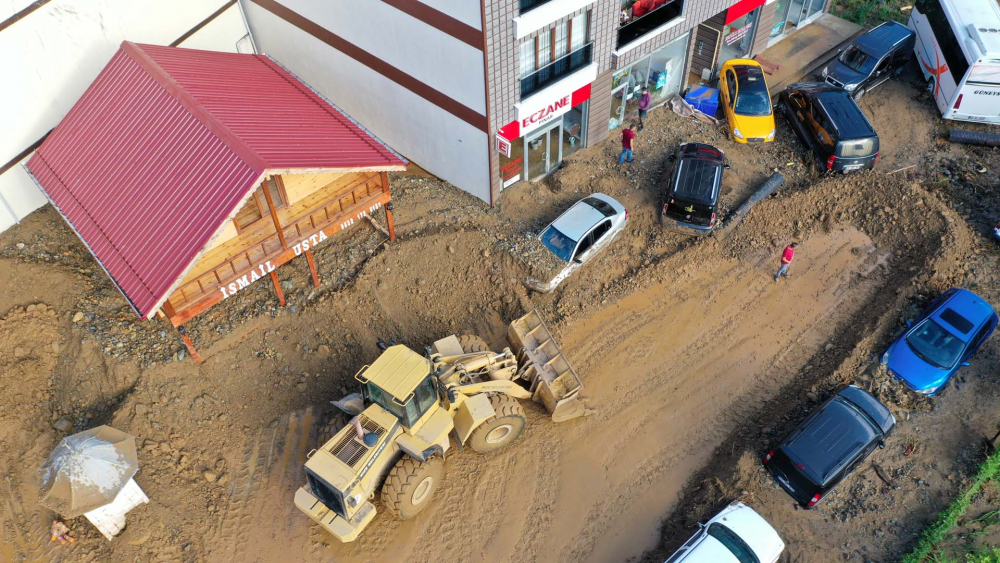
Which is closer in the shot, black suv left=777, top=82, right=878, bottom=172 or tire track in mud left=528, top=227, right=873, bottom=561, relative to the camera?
tire track in mud left=528, top=227, right=873, bottom=561

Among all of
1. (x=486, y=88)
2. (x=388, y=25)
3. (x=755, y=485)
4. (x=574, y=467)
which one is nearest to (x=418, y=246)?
(x=486, y=88)

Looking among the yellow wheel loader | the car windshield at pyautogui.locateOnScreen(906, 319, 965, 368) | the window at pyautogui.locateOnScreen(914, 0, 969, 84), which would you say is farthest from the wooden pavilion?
the window at pyautogui.locateOnScreen(914, 0, 969, 84)

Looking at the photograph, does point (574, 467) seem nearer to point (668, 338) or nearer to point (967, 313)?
point (668, 338)

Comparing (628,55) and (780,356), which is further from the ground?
(628,55)

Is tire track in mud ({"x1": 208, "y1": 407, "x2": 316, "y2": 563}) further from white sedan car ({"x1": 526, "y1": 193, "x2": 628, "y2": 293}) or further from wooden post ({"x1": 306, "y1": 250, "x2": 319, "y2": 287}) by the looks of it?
white sedan car ({"x1": 526, "y1": 193, "x2": 628, "y2": 293})

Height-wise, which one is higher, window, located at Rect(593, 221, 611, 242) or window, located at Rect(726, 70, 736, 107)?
window, located at Rect(726, 70, 736, 107)
